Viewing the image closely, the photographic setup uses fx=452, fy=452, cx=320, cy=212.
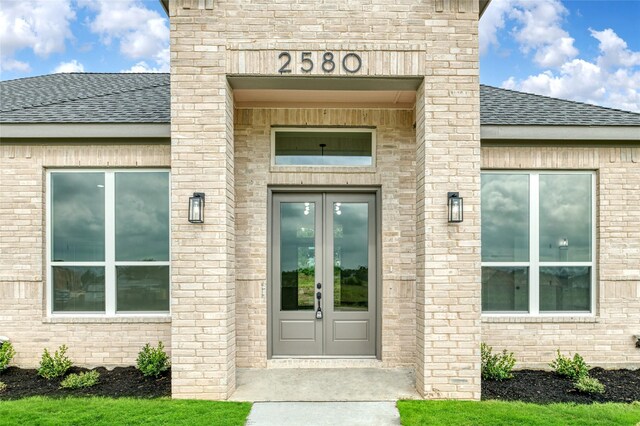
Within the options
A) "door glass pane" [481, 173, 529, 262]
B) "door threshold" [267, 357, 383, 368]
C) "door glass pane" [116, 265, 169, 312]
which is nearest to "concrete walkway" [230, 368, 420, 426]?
"door threshold" [267, 357, 383, 368]

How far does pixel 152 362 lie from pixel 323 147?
3980 mm

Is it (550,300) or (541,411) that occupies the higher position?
(550,300)

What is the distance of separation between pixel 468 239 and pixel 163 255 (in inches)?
176

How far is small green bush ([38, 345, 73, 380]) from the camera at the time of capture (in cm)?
625

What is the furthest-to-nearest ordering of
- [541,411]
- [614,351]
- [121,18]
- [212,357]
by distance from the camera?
[121,18], [614,351], [212,357], [541,411]

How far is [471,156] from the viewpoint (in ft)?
18.4

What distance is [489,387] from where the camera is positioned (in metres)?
5.90

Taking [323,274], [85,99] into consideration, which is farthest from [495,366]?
[85,99]

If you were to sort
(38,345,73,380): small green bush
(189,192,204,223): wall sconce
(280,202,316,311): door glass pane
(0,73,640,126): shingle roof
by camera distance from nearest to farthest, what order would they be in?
(189,192,204,223): wall sconce < (38,345,73,380): small green bush < (0,73,640,126): shingle roof < (280,202,316,311): door glass pane

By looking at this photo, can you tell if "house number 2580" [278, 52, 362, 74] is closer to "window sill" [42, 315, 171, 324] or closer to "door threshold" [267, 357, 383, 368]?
"window sill" [42, 315, 171, 324]

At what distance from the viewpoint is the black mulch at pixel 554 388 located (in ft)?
18.3

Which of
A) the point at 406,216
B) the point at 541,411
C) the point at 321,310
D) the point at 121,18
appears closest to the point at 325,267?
the point at 321,310

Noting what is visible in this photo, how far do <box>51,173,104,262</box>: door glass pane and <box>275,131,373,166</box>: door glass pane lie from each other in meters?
2.86

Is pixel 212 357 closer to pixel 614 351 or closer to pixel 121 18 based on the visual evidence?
pixel 614 351
